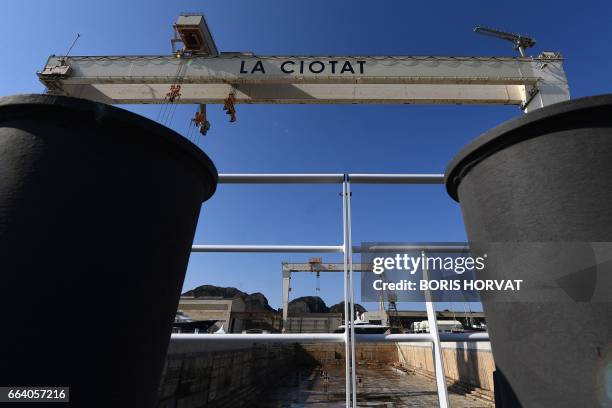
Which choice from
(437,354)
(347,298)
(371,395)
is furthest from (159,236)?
(371,395)

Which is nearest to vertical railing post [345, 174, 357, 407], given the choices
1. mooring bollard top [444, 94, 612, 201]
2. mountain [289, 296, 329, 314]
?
mooring bollard top [444, 94, 612, 201]

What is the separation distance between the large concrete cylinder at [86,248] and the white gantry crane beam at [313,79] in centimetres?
770

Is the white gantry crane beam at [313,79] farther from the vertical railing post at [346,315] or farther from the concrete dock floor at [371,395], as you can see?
the concrete dock floor at [371,395]

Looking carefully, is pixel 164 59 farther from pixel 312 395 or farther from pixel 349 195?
pixel 312 395

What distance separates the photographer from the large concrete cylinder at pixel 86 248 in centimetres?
69

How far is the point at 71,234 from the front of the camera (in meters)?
0.75

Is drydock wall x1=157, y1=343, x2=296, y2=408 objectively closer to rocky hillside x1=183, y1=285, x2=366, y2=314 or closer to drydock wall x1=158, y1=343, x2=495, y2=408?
drydock wall x1=158, y1=343, x2=495, y2=408

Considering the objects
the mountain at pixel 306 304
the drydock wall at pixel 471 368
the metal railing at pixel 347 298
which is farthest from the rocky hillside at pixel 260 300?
the metal railing at pixel 347 298

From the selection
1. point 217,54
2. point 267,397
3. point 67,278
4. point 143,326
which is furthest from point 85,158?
point 267,397

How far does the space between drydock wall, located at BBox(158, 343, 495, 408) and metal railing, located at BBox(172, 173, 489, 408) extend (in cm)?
153

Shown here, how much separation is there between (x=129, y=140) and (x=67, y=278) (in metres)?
0.39

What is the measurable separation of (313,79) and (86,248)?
312 inches

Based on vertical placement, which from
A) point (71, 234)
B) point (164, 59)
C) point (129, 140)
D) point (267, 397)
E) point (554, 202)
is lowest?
point (267, 397)

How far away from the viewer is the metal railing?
138 cm
